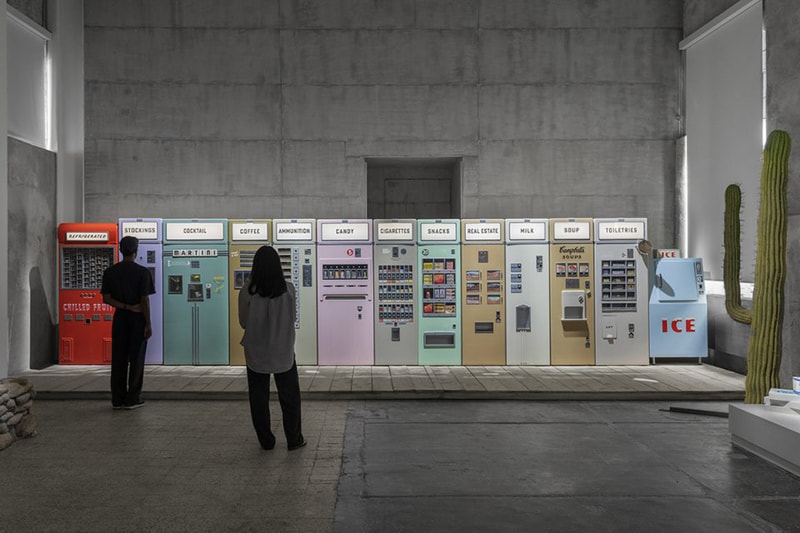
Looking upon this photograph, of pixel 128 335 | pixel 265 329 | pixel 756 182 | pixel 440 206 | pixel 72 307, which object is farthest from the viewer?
pixel 440 206

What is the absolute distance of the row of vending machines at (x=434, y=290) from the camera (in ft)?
30.9

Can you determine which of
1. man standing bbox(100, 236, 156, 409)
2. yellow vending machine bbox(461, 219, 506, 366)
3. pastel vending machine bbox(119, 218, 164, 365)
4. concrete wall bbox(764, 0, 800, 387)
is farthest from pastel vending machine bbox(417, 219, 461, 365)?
concrete wall bbox(764, 0, 800, 387)

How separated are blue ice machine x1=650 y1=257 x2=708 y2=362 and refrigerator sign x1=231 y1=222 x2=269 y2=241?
575 centimetres

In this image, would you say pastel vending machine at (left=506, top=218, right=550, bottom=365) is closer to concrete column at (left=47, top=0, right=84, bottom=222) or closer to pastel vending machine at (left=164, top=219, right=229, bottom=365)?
pastel vending machine at (left=164, top=219, right=229, bottom=365)

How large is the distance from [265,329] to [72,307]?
5.53 meters

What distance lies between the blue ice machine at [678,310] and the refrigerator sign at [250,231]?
18.8ft

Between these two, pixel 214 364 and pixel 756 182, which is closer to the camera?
pixel 756 182

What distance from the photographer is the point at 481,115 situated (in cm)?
1052

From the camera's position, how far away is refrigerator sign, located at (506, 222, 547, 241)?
9.49 metres

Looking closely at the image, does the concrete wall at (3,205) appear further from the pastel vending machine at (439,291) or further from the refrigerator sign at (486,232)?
the refrigerator sign at (486,232)

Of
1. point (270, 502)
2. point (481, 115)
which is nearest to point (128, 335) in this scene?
point (270, 502)

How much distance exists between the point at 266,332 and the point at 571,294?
5629mm

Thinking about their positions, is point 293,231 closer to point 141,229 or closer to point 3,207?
point 141,229

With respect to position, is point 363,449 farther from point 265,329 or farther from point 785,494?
point 785,494
